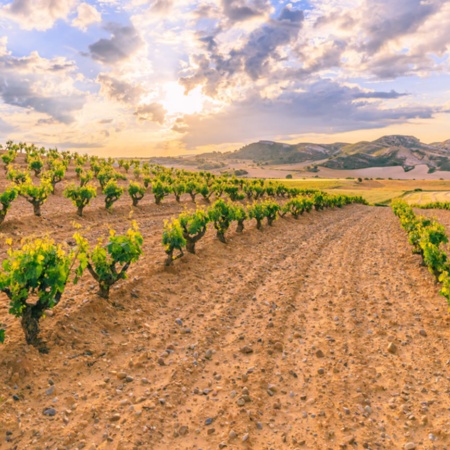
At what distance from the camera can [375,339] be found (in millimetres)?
10969

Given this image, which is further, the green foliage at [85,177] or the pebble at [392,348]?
the green foliage at [85,177]

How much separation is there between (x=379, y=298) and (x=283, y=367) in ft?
22.1

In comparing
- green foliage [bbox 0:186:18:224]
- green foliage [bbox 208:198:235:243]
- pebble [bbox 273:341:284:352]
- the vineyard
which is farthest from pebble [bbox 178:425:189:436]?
green foliage [bbox 0:186:18:224]

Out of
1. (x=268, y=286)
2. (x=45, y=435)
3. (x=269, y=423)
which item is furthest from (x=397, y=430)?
(x=268, y=286)

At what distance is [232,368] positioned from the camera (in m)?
9.31

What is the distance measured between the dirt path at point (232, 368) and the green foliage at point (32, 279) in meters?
0.68

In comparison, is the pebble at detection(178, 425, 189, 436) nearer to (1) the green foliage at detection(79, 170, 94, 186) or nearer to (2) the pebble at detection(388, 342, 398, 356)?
(2) the pebble at detection(388, 342, 398, 356)

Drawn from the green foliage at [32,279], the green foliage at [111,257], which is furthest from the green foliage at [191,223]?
the green foliage at [32,279]

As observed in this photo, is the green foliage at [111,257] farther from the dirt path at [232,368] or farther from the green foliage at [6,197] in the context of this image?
the green foliage at [6,197]

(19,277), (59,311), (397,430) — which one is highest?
(19,277)

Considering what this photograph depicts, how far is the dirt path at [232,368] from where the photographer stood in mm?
7176

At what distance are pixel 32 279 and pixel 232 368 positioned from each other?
5425 mm

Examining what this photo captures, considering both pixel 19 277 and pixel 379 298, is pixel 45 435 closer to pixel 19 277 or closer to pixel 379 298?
pixel 19 277

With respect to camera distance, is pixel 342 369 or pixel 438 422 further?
pixel 342 369
